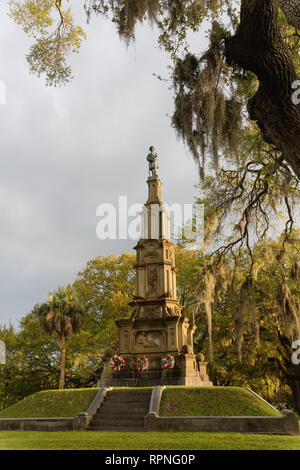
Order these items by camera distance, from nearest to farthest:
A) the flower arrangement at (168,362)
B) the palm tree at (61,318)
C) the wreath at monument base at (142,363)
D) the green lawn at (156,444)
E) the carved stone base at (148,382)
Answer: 1. the green lawn at (156,444)
2. the carved stone base at (148,382)
3. the flower arrangement at (168,362)
4. the wreath at monument base at (142,363)
5. the palm tree at (61,318)

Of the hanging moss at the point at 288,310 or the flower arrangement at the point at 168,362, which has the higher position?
the hanging moss at the point at 288,310

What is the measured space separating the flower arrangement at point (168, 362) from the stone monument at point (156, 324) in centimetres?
57

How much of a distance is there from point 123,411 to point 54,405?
9.97 feet

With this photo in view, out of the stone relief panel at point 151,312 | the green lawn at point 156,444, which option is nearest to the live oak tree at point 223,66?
the green lawn at point 156,444

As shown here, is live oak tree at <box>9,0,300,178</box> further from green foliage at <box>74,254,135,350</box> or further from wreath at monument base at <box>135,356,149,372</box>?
green foliage at <box>74,254,135,350</box>

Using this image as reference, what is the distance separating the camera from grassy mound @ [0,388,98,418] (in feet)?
48.4

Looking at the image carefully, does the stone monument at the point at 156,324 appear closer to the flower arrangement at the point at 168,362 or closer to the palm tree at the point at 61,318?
the flower arrangement at the point at 168,362

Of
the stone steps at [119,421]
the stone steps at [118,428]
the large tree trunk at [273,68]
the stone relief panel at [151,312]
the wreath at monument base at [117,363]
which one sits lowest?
the stone steps at [118,428]

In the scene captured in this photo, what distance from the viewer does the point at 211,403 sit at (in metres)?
13.9

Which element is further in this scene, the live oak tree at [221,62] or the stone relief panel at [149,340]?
the stone relief panel at [149,340]

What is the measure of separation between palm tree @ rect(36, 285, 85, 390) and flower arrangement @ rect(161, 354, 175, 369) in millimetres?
9381

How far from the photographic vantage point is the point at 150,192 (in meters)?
24.4

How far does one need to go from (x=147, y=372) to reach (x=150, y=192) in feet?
36.7

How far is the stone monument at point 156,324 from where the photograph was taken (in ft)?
62.1
